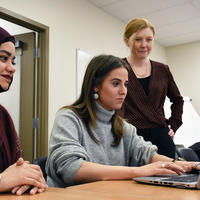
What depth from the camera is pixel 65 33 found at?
3340 millimetres

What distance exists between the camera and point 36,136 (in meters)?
3.05

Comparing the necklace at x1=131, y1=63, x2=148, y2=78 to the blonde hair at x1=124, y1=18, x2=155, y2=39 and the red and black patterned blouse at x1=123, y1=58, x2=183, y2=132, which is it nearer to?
the red and black patterned blouse at x1=123, y1=58, x2=183, y2=132

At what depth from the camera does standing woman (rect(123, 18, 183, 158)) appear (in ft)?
5.52

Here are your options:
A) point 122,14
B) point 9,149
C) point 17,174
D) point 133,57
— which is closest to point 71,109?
point 9,149

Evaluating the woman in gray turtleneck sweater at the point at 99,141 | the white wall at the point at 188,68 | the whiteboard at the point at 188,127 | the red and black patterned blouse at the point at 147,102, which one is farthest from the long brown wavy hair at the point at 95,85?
the white wall at the point at 188,68

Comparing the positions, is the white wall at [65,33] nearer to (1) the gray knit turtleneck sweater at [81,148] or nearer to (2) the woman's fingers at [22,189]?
(1) the gray knit turtleneck sweater at [81,148]

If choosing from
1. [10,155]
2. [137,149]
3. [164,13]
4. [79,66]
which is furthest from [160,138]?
[164,13]

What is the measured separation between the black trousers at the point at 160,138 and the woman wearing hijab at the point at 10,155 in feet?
2.53

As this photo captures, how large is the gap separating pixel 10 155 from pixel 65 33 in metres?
2.41

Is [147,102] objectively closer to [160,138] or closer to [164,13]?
[160,138]

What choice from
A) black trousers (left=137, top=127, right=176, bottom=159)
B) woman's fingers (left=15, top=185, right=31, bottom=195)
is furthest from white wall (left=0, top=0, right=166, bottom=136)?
woman's fingers (left=15, top=185, right=31, bottom=195)

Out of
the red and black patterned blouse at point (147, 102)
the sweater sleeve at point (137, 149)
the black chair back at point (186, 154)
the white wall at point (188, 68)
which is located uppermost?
the white wall at point (188, 68)

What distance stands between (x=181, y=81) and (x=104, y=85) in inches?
172

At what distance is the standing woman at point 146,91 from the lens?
66.2 inches
